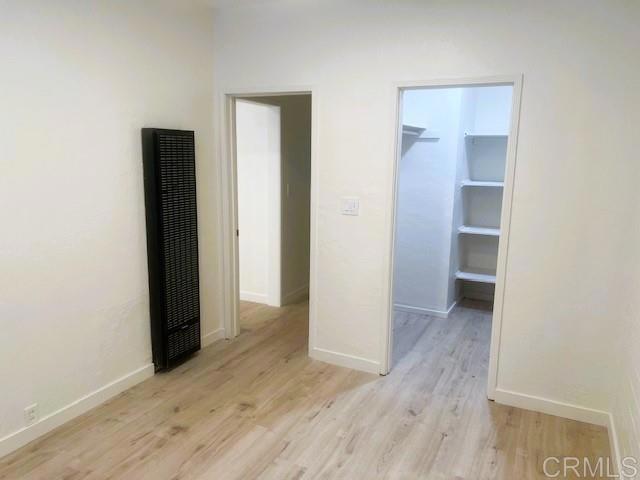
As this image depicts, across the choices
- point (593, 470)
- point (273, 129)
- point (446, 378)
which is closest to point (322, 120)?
point (273, 129)

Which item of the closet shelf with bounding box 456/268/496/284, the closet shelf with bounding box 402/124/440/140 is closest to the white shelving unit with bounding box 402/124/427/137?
the closet shelf with bounding box 402/124/440/140

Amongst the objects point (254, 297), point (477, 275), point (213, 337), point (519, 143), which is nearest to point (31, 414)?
point (213, 337)

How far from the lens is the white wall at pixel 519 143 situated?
8.40 feet

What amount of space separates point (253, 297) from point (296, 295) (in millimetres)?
467

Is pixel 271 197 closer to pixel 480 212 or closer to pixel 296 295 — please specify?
pixel 296 295

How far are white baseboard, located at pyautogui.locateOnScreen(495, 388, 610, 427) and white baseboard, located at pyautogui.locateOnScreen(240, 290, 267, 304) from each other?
8.58 ft

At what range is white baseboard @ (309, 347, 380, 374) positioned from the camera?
11.3 feet

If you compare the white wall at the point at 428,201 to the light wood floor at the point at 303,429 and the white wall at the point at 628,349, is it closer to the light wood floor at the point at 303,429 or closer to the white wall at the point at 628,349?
the light wood floor at the point at 303,429

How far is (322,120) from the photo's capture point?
130 inches

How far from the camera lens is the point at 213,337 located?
3.94 metres

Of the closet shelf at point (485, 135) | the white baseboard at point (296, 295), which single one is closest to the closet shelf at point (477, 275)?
the closet shelf at point (485, 135)

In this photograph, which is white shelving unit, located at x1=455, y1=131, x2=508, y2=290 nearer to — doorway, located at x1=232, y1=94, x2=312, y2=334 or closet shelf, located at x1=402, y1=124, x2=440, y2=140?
closet shelf, located at x1=402, y1=124, x2=440, y2=140

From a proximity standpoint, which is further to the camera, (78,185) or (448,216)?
(448,216)

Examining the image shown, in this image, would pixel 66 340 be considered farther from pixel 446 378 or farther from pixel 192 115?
pixel 446 378
